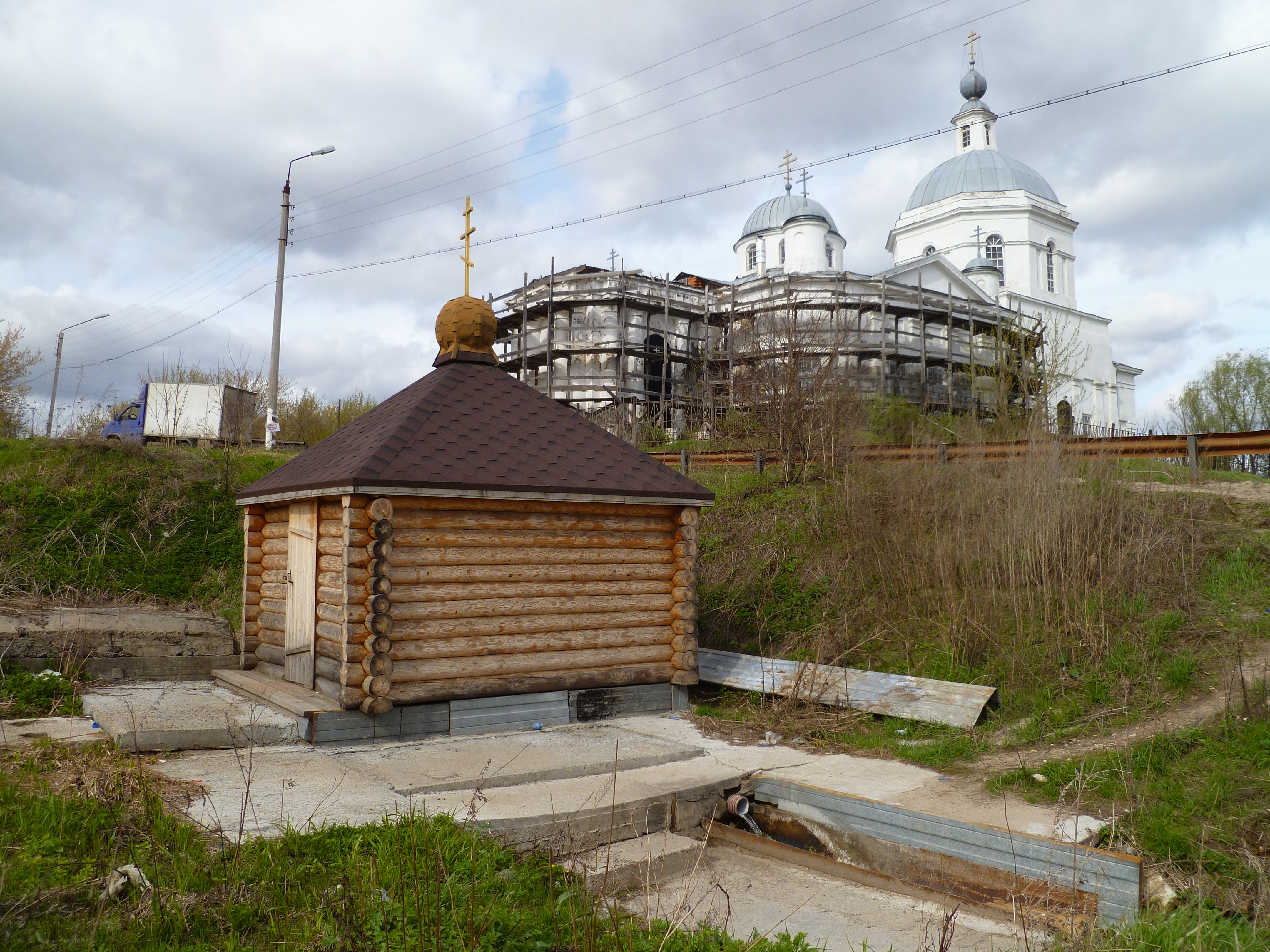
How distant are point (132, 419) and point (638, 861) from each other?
17.7m

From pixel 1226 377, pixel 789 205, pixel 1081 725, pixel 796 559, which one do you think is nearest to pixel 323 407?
pixel 796 559

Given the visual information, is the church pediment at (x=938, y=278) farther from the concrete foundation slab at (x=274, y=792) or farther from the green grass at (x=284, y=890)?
the green grass at (x=284, y=890)

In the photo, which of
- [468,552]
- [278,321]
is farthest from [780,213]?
[468,552]

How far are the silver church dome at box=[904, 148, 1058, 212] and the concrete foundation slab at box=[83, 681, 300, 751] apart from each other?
131ft

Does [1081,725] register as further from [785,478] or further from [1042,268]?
[1042,268]

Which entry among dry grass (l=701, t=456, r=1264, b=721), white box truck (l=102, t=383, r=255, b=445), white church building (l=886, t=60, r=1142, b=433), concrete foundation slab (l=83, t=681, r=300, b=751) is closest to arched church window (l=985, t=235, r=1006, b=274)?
white church building (l=886, t=60, r=1142, b=433)

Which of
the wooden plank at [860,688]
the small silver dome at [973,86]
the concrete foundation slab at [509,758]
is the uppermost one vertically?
the small silver dome at [973,86]

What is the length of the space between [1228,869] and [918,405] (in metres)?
25.6

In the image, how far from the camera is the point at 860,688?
856 centimetres

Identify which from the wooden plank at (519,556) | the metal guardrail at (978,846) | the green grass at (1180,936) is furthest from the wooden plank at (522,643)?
the green grass at (1180,936)

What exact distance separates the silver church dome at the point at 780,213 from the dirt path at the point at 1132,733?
35387 millimetres

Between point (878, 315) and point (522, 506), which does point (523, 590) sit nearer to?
point (522, 506)

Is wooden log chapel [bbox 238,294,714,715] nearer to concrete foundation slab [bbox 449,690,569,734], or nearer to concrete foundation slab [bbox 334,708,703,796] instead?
concrete foundation slab [bbox 449,690,569,734]

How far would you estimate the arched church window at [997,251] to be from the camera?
133 feet
